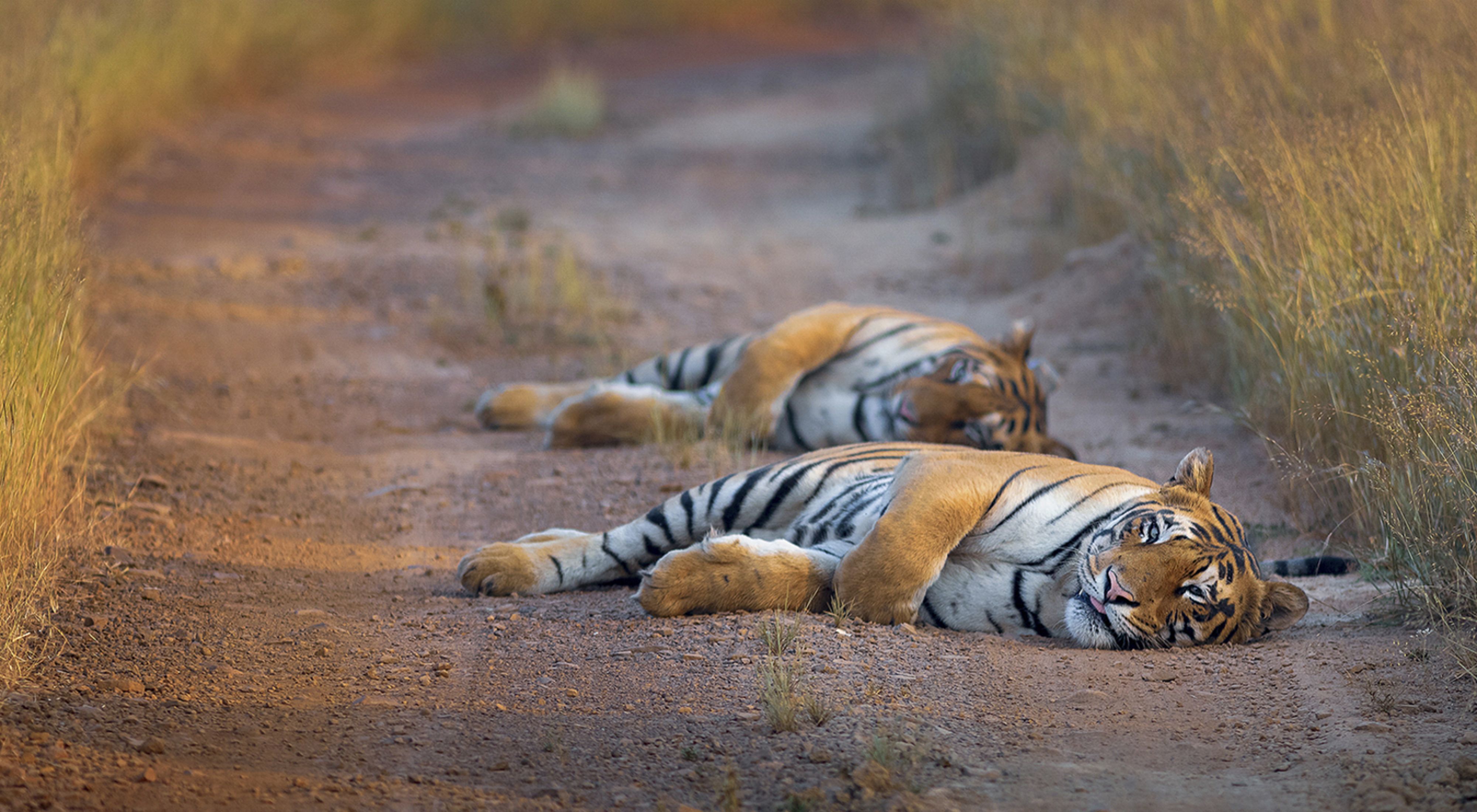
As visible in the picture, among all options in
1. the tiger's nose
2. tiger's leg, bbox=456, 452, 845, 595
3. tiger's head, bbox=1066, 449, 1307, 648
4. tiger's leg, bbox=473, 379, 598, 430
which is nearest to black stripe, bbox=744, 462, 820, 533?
tiger's leg, bbox=456, 452, 845, 595

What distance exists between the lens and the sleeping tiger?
17.0 ft

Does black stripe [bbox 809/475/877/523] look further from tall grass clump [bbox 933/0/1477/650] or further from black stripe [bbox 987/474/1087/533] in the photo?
tall grass clump [bbox 933/0/1477/650]

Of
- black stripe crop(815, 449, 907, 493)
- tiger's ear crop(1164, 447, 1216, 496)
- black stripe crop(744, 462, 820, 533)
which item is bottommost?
black stripe crop(744, 462, 820, 533)

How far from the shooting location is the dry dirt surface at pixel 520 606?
8.89 ft

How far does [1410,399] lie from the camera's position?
361cm

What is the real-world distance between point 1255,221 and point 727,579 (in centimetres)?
296

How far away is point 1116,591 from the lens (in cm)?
336

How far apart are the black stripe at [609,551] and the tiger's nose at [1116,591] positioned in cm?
148

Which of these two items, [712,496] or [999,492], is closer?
[999,492]

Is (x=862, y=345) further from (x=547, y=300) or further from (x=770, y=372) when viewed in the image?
(x=547, y=300)

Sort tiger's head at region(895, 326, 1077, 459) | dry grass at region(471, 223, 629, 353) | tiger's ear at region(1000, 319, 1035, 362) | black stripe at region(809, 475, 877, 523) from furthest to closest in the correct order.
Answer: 1. dry grass at region(471, 223, 629, 353)
2. tiger's ear at region(1000, 319, 1035, 362)
3. tiger's head at region(895, 326, 1077, 459)
4. black stripe at region(809, 475, 877, 523)

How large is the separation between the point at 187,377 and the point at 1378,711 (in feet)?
17.8


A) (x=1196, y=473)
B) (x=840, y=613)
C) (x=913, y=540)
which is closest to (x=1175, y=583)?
(x=1196, y=473)

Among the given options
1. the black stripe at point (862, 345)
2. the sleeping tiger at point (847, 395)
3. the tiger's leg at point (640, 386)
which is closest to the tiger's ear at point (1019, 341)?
the sleeping tiger at point (847, 395)
